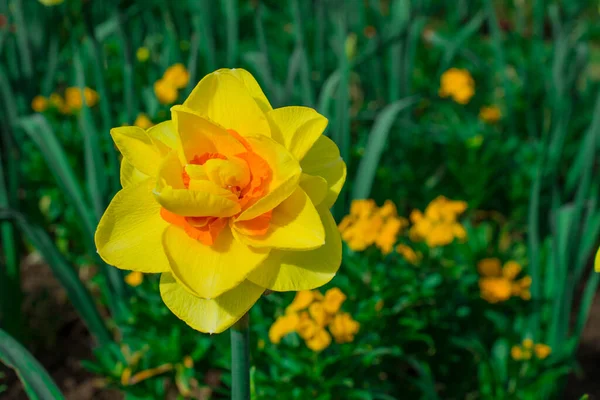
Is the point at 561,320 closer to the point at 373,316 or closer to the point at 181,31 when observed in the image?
the point at 373,316

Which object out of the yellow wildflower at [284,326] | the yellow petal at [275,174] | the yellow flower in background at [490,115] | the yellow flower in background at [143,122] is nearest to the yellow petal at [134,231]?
the yellow petal at [275,174]

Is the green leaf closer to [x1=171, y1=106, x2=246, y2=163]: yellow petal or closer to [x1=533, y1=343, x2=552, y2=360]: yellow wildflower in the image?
[x1=171, y1=106, x2=246, y2=163]: yellow petal

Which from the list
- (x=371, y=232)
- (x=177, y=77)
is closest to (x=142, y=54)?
Result: (x=177, y=77)

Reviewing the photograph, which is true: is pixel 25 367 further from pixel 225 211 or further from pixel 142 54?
pixel 142 54

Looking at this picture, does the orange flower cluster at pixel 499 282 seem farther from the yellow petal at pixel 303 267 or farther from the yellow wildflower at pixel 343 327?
the yellow petal at pixel 303 267

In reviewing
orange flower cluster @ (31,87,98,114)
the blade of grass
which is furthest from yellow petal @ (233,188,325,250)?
orange flower cluster @ (31,87,98,114)

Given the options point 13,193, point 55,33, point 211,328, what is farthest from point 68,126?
point 211,328
